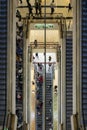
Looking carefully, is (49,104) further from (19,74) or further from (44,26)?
(44,26)

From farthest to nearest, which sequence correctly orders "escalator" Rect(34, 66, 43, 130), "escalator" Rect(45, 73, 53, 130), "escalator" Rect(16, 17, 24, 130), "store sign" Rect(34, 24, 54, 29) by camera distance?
1. "escalator" Rect(45, 73, 53, 130)
2. "escalator" Rect(34, 66, 43, 130)
3. "store sign" Rect(34, 24, 54, 29)
4. "escalator" Rect(16, 17, 24, 130)

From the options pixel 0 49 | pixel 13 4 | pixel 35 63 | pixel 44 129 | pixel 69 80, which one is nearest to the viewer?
pixel 0 49

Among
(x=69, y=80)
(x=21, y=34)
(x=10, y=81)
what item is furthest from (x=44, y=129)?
(x=10, y=81)

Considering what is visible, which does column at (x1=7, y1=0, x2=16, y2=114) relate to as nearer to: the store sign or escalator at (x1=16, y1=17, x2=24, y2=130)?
escalator at (x1=16, y1=17, x2=24, y2=130)

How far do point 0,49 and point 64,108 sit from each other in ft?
20.7

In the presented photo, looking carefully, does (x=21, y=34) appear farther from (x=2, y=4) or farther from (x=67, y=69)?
(x=2, y=4)

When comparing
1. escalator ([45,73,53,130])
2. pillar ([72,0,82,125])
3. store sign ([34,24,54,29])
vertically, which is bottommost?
escalator ([45,73,53,130])

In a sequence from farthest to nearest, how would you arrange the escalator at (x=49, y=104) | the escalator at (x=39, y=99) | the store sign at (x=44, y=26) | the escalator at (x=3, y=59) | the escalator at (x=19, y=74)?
1. the escalator at (x=49, y=104)
2. the escalator at (x=39, y=99)
3. the store sign at (x=44, y=26)
4. the escalator at (x=19, y=74)
5. the escalator at (x=3, y=59)

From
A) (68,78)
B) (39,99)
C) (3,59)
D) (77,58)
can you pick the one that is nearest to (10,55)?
(3,59)

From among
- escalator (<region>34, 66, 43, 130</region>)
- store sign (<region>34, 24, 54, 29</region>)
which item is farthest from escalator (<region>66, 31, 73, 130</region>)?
escalator (<region>34, 66, 43, 130</region>)

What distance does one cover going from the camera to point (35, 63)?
1900cm

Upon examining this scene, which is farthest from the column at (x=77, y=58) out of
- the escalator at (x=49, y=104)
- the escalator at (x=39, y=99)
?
the escalator at (x=49, y=104)

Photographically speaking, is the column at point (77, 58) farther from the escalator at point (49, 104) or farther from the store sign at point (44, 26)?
the escalator at point (49, 104)

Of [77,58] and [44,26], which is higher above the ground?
[44,26]
